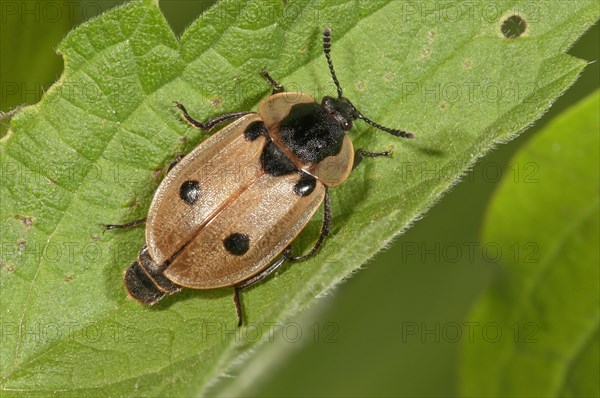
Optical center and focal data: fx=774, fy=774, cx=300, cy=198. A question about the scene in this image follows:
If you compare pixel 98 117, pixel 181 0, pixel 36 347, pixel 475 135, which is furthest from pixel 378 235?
pixel 181 0

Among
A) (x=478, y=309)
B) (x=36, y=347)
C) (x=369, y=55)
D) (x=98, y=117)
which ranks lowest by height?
(x=478, y=309)

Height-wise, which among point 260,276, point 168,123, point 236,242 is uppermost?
point 168,123

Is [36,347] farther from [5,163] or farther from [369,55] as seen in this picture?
[369,55]

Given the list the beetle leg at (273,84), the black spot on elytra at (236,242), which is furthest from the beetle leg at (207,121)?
the black spot on elytra at (236,242)

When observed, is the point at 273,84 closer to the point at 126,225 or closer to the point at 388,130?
the point at 388,130

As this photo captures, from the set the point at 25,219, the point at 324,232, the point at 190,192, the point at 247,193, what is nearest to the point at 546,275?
the point at 324,232

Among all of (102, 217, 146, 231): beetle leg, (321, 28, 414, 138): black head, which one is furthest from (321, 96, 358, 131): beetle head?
(102, 217, 146, 231): beetle leg
